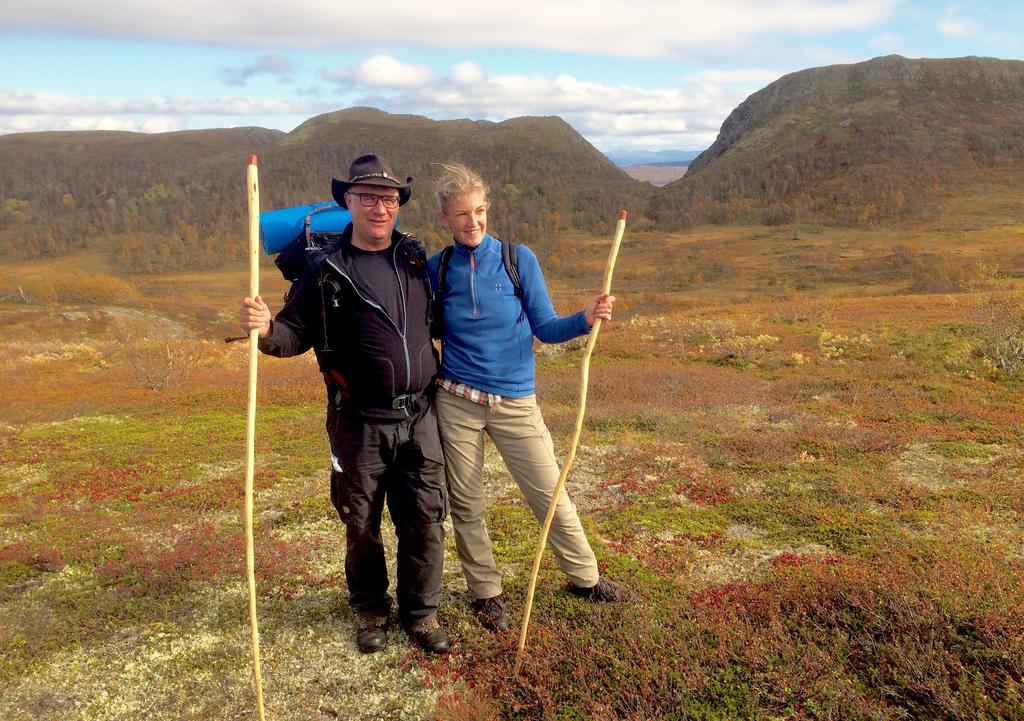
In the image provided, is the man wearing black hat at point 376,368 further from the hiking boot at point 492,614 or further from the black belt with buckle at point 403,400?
the hiking boot at point 492,614

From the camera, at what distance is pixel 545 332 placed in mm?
4922

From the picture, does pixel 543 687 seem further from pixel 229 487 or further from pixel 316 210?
pixel 229 487

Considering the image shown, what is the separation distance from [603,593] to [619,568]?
38.8 inches

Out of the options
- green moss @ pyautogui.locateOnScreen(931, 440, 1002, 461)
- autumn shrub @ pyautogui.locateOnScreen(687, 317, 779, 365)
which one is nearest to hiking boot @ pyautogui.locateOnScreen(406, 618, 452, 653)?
green moss @ pyautogui.locateOnScreen(931, 440, 1002, 461)

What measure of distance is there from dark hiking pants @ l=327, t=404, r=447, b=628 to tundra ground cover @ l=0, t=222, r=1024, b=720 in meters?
0.50

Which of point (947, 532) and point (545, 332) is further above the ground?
point (545, 332)

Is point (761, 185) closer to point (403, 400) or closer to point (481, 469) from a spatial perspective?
point (481, 469)

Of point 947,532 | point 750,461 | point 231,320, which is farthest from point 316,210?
point 231,320

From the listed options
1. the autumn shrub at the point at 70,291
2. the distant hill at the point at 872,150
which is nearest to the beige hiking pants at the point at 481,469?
the autumn shrub at the point at 70,291

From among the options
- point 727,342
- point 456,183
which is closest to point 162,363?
point 727,342

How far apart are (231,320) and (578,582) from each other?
54210 millimetres

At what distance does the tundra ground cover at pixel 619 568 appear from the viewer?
14.6 ft

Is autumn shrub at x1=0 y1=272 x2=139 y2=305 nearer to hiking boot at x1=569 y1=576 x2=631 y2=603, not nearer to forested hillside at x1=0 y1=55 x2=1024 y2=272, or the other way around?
forested hillside at x1=0 y1=55 x2=1024 y2=272

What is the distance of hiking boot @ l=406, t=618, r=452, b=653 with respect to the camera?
5.17 meters
